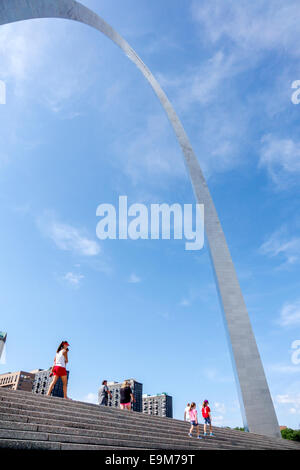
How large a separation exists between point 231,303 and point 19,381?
11238 centimetres

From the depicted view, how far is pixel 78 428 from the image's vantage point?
501 cm

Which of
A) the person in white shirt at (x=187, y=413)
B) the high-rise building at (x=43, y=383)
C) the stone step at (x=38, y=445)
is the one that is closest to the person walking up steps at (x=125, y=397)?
the person in white shirt at (x=187, y=413)

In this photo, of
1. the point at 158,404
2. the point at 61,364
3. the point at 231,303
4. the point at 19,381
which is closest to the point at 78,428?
the point at 61,364

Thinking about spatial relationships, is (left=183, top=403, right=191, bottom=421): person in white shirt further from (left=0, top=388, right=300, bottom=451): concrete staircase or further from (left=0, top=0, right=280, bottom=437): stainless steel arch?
(left=0, top=0, right=280, bottom=437): stainless steel arch

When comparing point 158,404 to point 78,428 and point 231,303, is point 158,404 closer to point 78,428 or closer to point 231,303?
point 231,303

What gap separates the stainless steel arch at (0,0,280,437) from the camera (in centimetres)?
1245

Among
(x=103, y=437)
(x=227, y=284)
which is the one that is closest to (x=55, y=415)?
(x=103, y=437)

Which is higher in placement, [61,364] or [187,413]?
[61,364]

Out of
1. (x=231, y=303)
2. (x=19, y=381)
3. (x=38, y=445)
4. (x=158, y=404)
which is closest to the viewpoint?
(x=38, y=445)

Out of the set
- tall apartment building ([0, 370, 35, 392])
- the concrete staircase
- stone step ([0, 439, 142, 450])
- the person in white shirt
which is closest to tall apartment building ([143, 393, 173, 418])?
tall apartment building ([0, 370, 35, 392])

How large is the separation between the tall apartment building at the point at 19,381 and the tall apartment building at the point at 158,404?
133 ft

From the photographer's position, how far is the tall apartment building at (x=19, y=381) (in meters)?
107

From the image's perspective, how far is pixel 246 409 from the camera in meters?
12.9
